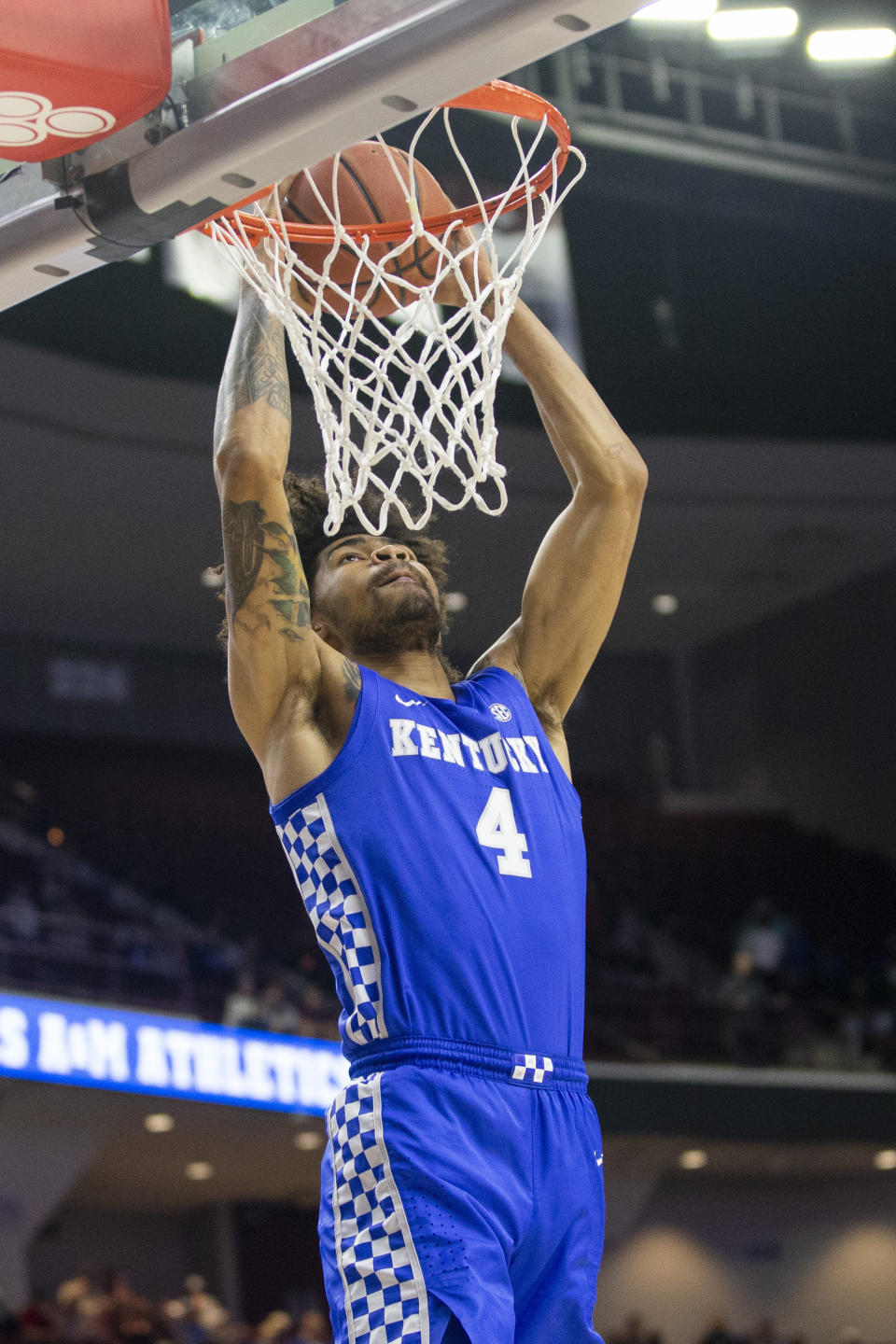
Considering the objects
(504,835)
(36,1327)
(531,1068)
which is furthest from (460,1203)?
(36,1327)

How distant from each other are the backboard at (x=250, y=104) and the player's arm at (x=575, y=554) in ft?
3.15

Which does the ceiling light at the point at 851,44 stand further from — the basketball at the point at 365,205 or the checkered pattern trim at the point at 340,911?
the checkered pattern trim at the point at 340,911

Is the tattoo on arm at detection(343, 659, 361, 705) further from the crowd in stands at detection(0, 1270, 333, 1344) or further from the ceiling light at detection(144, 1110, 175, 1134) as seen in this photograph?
the ceiling light at detection(144, 1110, 175, 1134)

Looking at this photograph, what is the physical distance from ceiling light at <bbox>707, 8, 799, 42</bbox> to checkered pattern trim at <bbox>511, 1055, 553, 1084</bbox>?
10843 millimetres

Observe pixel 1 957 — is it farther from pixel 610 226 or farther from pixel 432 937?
pixel 432 937

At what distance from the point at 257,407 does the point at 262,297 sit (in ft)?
1.03

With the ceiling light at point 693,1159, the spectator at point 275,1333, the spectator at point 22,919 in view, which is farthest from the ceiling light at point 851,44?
the spectator at point 275,1333

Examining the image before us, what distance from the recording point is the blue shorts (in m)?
2.38

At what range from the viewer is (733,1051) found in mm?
14703

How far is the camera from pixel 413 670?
9.93 ft

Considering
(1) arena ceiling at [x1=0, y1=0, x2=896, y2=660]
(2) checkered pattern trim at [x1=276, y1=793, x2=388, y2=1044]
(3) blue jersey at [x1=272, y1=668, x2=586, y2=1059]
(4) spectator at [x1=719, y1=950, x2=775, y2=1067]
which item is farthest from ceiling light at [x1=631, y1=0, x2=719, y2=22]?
(2) checkered pattern trim at [x1=276, y1=793, x2=388, y2=1044]

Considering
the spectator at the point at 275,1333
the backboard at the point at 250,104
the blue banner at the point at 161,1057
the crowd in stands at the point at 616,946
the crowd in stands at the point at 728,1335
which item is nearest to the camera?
the backboard at the point at 250,104

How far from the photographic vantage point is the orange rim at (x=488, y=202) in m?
3.18

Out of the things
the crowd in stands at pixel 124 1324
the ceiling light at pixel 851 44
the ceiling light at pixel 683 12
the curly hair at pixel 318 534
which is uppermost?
the ceiling light at pixel 851 44
